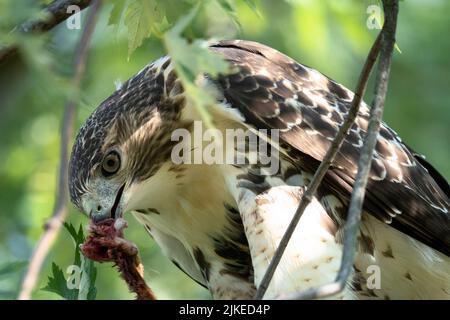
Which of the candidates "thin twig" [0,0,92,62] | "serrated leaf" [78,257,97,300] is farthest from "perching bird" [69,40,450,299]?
"thin twig" [0,0,92,62]

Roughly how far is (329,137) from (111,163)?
37.1 inches

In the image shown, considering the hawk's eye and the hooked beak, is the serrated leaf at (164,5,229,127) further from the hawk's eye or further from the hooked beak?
the hawk's eye

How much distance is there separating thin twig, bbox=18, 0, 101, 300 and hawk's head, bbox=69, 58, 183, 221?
6.52ft

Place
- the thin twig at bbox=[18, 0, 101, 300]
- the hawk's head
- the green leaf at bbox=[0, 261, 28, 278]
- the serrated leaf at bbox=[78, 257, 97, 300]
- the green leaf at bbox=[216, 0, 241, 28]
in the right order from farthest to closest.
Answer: the hawk's head < the serrated leaf at bbox=[78, 257, 97, 300] < the green leaf at bbox=[0, 261, 28, 278] < the green leaf at bbox=[216, 0, 241, 28] < the thin twig at bbox=[18, 0, 101, 300]

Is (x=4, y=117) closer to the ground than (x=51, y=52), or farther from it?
farther from it

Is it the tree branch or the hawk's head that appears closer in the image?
the tree branch

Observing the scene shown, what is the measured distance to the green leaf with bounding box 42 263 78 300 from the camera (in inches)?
135

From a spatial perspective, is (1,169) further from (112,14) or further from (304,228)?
(112,14)

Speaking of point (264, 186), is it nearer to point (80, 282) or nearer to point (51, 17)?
point (80, 282)

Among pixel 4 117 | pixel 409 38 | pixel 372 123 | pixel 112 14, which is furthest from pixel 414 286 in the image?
pixel 409 38

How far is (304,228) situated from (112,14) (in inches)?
50.8

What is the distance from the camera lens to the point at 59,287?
137 inches

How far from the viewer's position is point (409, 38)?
807 cm

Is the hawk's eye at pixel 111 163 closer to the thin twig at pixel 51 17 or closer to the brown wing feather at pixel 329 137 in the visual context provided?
the brown wing feather at pixel 329 137
